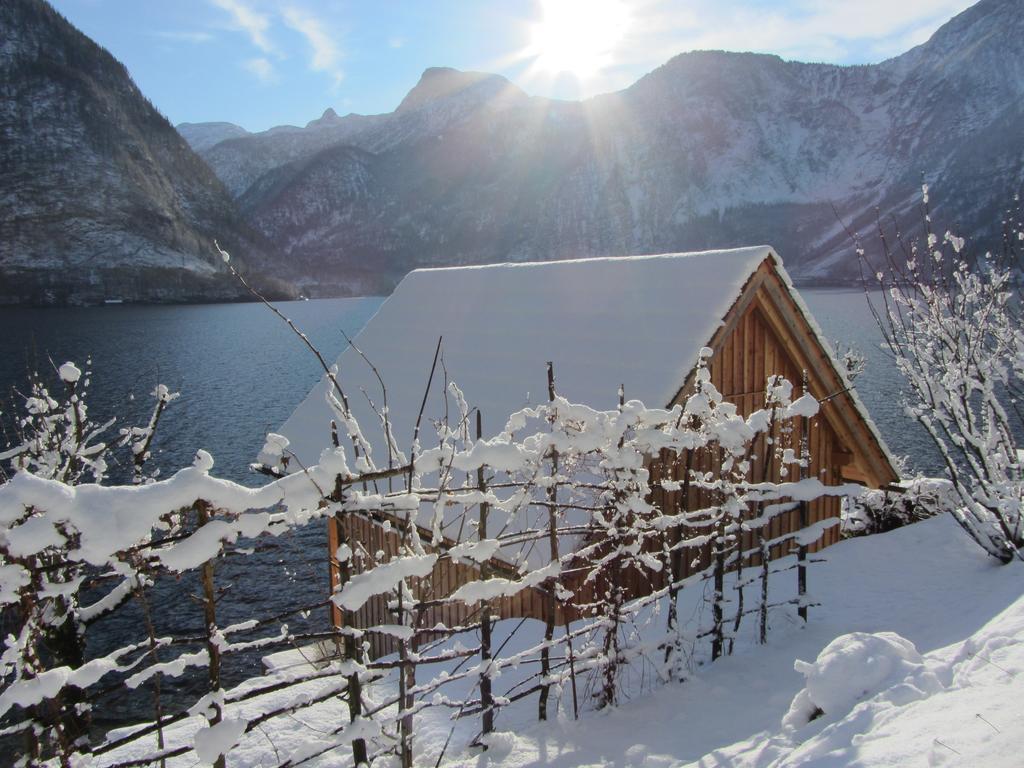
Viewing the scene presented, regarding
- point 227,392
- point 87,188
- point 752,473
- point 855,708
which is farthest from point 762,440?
point 87,188

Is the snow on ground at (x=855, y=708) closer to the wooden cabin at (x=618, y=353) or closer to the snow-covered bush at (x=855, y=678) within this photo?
the snow-covered bush at (x=855, y=678)

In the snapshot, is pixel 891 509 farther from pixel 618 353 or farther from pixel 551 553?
pixel 551 553

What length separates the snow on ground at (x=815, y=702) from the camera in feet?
10.1

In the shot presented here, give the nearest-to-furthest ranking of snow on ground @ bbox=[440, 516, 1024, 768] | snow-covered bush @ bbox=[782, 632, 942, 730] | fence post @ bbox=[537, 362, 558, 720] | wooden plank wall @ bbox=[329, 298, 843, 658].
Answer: snow on ground @ bbox=[440, 516, 1024, 768]
snow-covered bush @ bbox=[782, 632, 942, 730]
fence post @ bbox=[537, 362, 558, 720]
wooden plank wall @ bbox=[329, 298, 843, 658]

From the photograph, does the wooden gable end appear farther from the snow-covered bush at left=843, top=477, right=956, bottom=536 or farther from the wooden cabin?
the snow-covered bush at left=843, top=477, right=956, bottom=536

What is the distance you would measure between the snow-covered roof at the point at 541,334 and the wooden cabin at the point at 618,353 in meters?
0.02

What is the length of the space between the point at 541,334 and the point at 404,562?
20.7ft

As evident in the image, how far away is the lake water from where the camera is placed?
15695 millimetres

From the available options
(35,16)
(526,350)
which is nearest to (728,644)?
(526,350)

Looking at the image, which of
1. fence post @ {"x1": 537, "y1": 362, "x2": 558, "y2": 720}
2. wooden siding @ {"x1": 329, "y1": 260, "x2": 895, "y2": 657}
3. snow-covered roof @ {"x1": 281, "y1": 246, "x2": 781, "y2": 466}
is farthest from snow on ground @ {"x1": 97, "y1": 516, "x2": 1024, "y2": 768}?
snow-covered roof @ {"x1": 281, "y1": 246, "x2": 781, "y2": 466}

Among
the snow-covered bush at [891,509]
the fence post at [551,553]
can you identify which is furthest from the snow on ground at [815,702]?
the snow-covered bush at [891,509]

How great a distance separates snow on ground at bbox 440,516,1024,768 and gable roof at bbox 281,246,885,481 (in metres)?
2.57

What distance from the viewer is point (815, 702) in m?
3.81

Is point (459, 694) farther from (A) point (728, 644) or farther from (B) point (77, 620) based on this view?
(B) point (77, 620)
